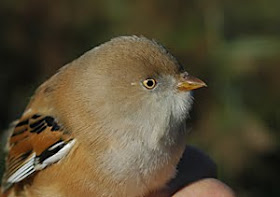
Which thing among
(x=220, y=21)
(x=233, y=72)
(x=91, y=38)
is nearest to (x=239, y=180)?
(x=233, y=72)

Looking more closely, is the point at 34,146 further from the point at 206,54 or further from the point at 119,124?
the point at 206,54

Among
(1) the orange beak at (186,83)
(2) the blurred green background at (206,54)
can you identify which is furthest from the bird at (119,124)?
(2) the blurred green background at (206,54)

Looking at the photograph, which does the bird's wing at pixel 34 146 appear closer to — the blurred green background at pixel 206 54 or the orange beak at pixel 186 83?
the orange beak at pixel 186 83

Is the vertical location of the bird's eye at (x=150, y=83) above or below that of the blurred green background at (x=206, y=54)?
above

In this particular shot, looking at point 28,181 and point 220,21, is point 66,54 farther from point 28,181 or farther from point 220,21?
point 28,181

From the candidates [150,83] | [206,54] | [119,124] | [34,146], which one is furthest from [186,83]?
[206,54]

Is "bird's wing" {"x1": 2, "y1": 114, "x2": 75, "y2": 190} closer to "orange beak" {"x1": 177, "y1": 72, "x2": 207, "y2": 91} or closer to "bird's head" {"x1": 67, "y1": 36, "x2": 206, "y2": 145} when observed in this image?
"bird's head" {"x1": 67, "y1": 36, "x2": 206, "y2": 145}

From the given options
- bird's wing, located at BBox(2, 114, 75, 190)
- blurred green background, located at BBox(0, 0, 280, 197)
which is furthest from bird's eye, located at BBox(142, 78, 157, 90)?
blurred green background, located at BBox(0, 0, 280, 197)
